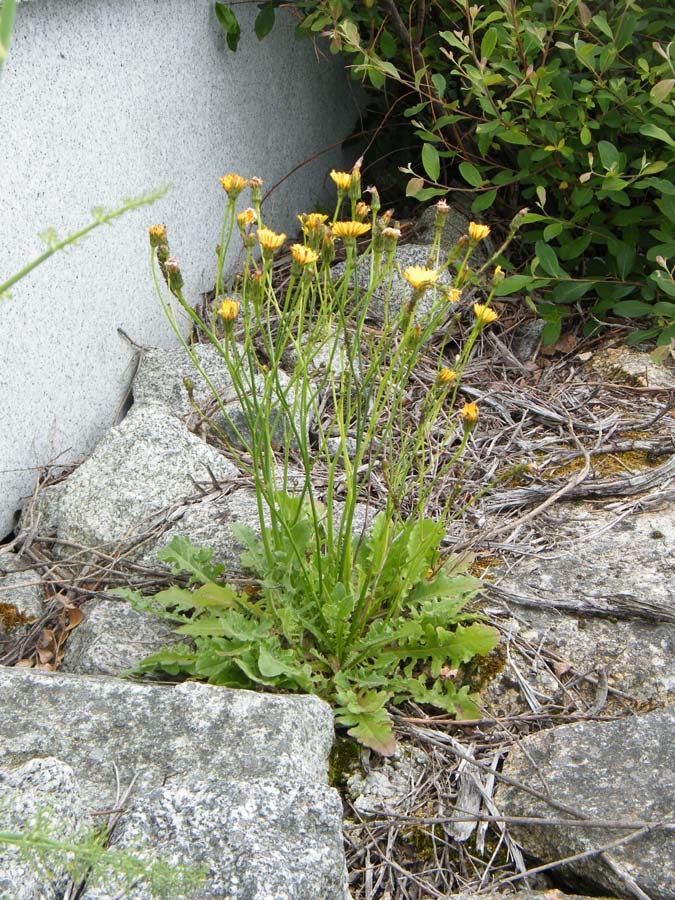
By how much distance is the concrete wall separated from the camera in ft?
8.22

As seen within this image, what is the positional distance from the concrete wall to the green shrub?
494 mm

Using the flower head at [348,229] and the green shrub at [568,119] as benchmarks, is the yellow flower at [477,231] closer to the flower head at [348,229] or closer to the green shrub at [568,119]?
the flower head at [348,229]

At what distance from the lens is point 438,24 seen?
12.2ft

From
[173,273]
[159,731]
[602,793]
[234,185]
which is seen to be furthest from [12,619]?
[602,793]

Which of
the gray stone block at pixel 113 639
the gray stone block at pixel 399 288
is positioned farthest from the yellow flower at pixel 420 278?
the gray stone block at pixel 399 288

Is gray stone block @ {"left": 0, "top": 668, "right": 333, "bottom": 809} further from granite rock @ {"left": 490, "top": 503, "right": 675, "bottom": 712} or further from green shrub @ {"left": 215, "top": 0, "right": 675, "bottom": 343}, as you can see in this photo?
green shrub @ {"left": 215, "top": 0, "right": 675, "bottom": 343}

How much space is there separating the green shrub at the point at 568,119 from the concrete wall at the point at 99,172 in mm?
494

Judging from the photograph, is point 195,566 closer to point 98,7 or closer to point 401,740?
point 401,740

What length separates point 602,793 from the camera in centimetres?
167

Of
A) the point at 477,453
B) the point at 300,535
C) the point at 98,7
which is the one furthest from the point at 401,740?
the point at 98,7

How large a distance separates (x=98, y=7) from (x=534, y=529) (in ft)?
6.66

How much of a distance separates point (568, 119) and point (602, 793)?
92.8 inches

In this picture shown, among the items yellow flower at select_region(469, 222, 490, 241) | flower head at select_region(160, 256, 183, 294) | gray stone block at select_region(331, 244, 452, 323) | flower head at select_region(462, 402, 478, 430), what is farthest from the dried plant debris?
flower head at select_region(160, 256, 183, 294)

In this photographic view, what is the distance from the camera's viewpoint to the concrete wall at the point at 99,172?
251 centimetres
